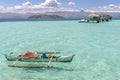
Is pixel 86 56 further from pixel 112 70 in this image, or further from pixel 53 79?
pixel 53 79

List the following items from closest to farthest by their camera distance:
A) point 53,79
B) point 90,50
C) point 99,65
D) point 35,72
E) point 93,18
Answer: point 53,79, point 35,72, point 99,65, point 90,50, point 93,18

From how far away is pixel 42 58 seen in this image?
18.3 meters

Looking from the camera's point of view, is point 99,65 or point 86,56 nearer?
point 99,65

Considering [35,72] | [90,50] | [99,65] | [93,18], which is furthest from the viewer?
[93,18]

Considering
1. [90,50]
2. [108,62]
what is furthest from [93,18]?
[108,62]

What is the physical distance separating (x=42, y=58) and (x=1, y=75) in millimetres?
3738

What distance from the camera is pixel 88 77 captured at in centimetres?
1533

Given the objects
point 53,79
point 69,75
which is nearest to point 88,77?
point 69,75

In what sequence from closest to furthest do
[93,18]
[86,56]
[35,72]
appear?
[35,72], [86,56], [93,18]

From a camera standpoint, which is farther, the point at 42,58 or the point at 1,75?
the point at 42,58

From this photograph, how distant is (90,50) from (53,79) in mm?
10037

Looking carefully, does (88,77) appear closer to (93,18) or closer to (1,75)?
(1,75)

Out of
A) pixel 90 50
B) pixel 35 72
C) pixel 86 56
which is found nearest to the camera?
pixel 35 72

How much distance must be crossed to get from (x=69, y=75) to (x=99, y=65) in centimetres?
350
